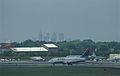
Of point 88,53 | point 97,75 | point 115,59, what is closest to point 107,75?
point 97,75

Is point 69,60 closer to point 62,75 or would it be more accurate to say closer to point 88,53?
point 88,53

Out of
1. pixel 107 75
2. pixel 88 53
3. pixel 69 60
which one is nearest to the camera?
pixel 107 75

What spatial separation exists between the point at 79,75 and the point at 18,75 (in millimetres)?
7879

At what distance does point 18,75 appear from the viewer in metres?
61.6

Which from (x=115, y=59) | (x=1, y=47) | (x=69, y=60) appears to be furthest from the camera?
(x=1, y=47)

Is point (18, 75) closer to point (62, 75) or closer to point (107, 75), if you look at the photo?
point (62, 75)

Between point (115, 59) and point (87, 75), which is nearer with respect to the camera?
point (87, 75)

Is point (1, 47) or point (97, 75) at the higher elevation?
point (1, 47)

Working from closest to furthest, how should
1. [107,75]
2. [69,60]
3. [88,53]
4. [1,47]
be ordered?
1. [107,75]
2. [69,60]
3. [88,53]
4. [1,47]

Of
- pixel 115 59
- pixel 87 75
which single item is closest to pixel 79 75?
pixel 87 75

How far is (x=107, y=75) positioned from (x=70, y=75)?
484cm

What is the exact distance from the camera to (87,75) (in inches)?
2405

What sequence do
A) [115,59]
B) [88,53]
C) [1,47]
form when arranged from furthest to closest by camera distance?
1. [1,47]
2. [115,59]
3. [88,53]

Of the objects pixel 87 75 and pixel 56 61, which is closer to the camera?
pixel 87 75
